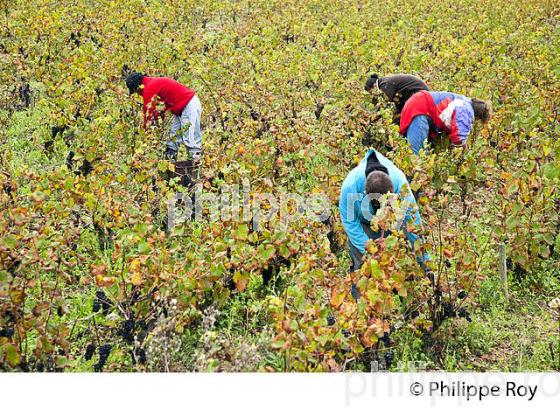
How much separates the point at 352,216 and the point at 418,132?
4.50 ft

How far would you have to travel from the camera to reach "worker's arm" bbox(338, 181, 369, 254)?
4.08 meters

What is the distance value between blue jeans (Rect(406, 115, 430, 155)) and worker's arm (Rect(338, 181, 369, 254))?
4.24 feet

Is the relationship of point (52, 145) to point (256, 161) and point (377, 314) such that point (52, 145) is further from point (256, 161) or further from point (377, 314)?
point (377, 314)

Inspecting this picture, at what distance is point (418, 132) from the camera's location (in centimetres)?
519

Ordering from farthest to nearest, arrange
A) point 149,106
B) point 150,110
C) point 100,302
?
1. point 150,110
2. point 149,106
3. point 100,302

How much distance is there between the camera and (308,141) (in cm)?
543

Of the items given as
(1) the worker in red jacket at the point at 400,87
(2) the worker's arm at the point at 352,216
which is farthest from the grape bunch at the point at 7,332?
(1) the worker in red jacket at the point at 400,87

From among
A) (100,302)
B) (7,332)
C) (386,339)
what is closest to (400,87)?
(386,339)

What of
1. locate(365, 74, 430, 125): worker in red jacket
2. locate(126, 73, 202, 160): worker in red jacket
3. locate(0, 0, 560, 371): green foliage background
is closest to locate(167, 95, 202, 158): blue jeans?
locate(126, 73, 202, 160): worker in red jacket

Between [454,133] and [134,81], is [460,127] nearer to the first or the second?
[454,133]

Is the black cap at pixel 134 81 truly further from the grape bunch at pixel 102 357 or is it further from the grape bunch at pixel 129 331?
the grape bunch at pixel 102 357

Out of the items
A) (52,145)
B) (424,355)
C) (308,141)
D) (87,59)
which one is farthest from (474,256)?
(87,59)

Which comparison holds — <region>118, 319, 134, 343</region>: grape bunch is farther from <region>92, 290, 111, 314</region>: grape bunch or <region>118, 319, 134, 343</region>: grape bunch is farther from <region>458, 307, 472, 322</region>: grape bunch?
<region>458, 307, 472, 322</region>: grape bunch

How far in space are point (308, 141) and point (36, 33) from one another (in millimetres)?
4865
